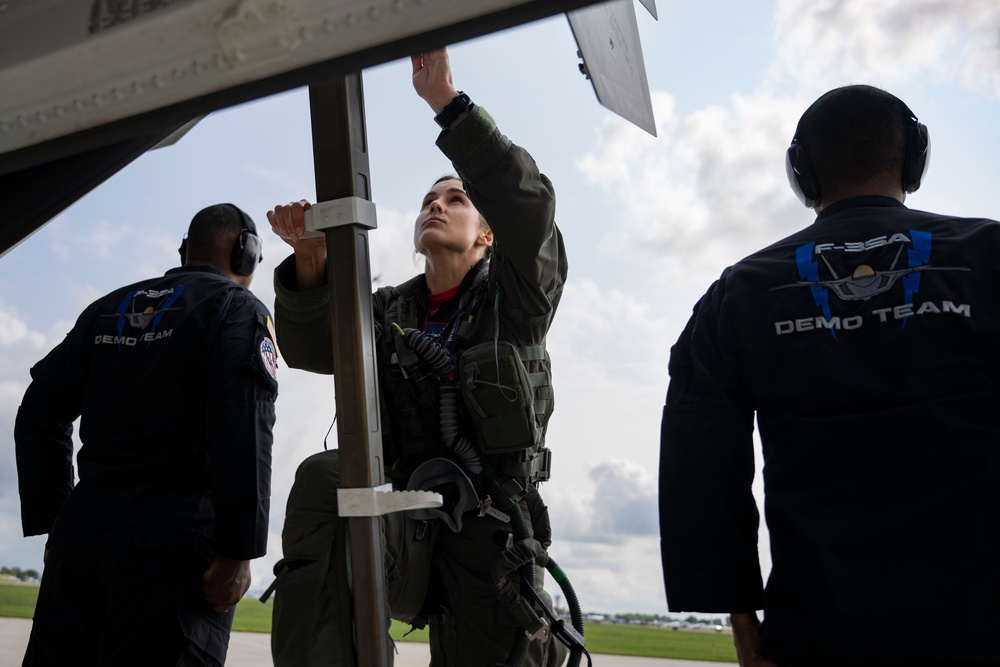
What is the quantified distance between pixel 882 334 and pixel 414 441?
123 cm

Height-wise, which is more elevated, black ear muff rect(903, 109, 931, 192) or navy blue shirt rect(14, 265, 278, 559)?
black ear muff rect(903, 109, 931, 192)

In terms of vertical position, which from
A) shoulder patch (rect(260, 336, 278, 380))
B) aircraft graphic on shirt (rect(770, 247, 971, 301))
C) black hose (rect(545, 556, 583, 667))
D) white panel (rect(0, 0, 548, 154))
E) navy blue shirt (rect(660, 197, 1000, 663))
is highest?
white panel (rect(0, 0, 548, 154))

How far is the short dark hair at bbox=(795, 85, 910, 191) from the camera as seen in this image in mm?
1693

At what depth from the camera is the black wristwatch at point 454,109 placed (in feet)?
6.52

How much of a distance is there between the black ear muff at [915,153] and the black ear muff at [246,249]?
187cm

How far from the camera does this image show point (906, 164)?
1.71m

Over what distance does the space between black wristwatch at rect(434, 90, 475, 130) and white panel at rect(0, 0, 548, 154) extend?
75 centimetres

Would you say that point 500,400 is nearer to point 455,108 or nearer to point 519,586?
point 519,586

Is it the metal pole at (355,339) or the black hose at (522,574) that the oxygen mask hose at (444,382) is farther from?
the metal pole at (355,339)

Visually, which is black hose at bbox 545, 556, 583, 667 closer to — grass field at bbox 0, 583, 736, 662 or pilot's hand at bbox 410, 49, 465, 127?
pilot's hand at bbox 410, 49, 465, 127

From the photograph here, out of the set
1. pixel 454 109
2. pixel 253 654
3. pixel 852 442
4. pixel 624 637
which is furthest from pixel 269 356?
pixel 624 637

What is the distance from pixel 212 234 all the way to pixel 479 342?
952 mm

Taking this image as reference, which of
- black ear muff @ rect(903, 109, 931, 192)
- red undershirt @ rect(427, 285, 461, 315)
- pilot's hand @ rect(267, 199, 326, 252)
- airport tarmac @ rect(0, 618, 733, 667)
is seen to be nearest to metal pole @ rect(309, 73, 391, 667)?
pilot's hand @ rect(267, 199, 326, 252)

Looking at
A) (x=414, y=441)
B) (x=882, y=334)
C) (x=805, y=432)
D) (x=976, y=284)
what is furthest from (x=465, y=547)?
(x=976, y=284)
